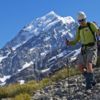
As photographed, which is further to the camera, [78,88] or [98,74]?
[98,74]

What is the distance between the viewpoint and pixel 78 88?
542 inches

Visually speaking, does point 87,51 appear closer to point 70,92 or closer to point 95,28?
point 95,28

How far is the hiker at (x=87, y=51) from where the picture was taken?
13.1m

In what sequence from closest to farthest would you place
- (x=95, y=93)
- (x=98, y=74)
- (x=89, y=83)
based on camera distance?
(x=95, y=93), (x=89, y=83), (x=98, y=74)

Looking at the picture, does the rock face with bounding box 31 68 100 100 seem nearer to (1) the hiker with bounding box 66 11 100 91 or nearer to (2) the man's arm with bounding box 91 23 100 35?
(1) the hiker with bounding box 66 11 100 91

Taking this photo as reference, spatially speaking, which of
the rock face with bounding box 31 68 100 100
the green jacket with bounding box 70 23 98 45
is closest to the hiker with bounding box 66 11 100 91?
the green jacket with bounding box 70 23 98 45

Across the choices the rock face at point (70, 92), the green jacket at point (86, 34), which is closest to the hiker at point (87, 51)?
the green jacket at point (86, 34)

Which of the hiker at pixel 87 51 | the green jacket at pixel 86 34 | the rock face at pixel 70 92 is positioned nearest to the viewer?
the rock face at pixel 70 92

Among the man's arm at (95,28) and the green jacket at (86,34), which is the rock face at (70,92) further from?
the man's arm at (95,28)

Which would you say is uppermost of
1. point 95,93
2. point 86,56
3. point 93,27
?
point 93,27

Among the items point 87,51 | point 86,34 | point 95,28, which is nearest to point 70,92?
point 87,51

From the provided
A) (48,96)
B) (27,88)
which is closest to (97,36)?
(48,96)

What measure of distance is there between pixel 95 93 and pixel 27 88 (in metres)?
5.41

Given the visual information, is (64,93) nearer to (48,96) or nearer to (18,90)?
(48,96)
